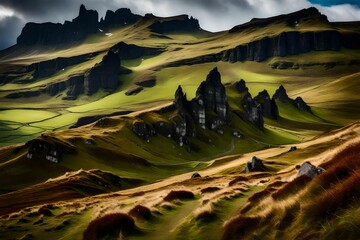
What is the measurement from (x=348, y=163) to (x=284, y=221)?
3038mm

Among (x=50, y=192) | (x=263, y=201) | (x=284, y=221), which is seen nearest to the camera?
(x=284, y=221)

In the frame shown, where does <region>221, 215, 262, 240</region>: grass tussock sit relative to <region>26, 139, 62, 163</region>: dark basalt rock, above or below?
above

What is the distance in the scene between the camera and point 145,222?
22.9m

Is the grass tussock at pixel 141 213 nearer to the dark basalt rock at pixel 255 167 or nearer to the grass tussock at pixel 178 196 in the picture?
the grass tussock at pixel 178 196

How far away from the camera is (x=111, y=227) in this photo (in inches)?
794

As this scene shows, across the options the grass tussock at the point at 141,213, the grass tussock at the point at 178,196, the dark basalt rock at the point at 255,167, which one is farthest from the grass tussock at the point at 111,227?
the dark basalt rock at the point at 255,167

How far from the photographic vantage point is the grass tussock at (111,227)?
64.7 feet

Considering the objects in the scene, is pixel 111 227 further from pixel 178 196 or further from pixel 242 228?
pixel 178 196

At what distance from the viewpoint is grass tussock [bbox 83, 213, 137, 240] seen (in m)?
19.7

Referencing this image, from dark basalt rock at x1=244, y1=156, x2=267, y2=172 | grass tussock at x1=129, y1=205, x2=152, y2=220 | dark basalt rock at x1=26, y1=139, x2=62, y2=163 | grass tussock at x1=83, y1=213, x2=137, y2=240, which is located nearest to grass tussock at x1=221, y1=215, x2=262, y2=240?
grass tussock at x1=83, y1=213, x2=137, y2=240

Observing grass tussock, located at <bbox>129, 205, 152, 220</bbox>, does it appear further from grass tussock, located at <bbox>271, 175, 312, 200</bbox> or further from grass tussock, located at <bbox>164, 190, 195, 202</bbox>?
grass tussock, located at <bbox>271, 175, 312, 200</bbox>

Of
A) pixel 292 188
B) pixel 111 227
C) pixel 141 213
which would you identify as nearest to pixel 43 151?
pixel 141 213

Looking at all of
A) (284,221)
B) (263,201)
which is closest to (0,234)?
(263,201)

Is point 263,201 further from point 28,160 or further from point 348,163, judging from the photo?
point 28,160
